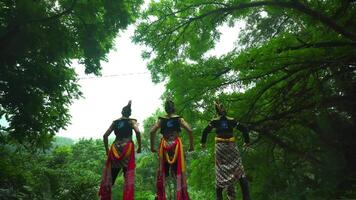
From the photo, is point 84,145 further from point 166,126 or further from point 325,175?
point 166,126

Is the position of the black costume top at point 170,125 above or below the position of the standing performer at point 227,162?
above

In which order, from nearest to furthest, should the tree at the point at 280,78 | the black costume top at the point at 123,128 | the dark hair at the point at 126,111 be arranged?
the black costume top at the point at 123,128 → the dark hair at the point at 126,111 → the tree at the point at 280,78

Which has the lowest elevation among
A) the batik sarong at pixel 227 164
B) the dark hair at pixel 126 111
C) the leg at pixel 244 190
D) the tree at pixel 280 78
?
the leg at pixel 244 190

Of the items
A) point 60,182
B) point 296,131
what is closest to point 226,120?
point 296,131

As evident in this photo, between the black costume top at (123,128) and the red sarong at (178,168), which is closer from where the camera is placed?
the red sarong at (178,168)

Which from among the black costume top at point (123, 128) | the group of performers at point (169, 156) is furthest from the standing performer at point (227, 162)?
the black costume top at point (123, 128)

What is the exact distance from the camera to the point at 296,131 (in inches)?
529

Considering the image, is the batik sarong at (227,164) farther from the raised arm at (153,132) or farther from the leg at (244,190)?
the raised arm at (153,132)

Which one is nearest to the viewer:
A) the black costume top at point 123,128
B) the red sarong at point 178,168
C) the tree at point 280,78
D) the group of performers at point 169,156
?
the red sarong at point 178,168

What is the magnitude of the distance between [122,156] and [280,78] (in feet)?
21.6

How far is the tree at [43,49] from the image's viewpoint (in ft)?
31.7

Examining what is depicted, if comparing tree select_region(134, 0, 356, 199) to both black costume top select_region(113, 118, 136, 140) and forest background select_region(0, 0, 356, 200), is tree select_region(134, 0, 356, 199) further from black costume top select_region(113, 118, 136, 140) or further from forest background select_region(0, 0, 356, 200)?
black costume top select_region(113, 118, 136, 140)

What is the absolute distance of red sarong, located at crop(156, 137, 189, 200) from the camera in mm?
5715

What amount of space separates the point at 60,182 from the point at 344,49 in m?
11.7
